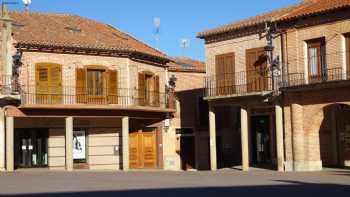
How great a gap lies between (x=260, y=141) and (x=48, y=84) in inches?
460

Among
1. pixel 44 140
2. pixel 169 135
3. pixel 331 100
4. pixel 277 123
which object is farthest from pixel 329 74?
pixel 44 140

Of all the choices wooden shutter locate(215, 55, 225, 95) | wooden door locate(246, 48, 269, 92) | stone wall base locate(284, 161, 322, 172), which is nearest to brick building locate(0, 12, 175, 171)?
A: wooden shutter locate(215, 55, 225, 95)

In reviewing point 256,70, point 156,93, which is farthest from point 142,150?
point 256,70

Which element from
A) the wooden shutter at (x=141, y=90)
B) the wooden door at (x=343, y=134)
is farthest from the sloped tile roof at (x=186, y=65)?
the wooden door at (x=343, y=134)

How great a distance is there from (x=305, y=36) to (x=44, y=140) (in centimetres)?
1469

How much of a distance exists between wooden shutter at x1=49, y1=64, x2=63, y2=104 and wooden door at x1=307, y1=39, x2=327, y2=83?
12.3 meters

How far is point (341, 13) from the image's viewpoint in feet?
88.4

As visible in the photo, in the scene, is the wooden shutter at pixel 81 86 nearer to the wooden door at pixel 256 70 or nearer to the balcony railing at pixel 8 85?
the balcony railing at pixel 8 85

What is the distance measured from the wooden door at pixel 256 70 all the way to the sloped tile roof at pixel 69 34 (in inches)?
252

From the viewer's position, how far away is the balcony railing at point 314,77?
26.8m

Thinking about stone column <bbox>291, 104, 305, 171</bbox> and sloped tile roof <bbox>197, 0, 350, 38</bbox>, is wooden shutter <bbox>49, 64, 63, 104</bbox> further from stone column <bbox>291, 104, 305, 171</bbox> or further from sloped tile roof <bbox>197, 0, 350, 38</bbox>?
stone column <bbox>291, 104, 305, 171</bbox>

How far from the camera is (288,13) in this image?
29547mm

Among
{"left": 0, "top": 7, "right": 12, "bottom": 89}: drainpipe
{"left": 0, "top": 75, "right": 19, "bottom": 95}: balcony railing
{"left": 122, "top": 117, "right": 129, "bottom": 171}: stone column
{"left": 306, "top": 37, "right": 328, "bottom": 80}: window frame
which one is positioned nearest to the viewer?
A: {"left": 306, "top": 37, "right": 328, "bottom": 80}: window frame

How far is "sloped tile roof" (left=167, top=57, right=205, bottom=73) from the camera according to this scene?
38688 millimetres
